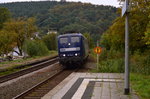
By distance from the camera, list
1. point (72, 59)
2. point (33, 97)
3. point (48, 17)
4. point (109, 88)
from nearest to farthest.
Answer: point (33, 97), point (109, 88), point (72, 59), point (48, 17)

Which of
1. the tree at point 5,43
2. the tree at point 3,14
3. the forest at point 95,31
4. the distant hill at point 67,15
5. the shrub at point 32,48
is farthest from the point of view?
the distant hill at point 67,15

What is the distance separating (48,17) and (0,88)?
8503cm

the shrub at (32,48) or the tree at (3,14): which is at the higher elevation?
the tree at (3,14)

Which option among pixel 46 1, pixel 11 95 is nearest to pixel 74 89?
pixel 11 95

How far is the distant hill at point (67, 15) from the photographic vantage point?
8344 centimetres

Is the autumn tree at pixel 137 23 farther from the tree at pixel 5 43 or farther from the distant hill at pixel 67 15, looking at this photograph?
the distant hill at pixel 67 15

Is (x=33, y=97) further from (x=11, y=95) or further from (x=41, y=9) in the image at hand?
(x=41, y=9)

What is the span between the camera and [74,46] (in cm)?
1891

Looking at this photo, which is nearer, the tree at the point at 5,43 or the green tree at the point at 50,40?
the tree at the point at 5,43

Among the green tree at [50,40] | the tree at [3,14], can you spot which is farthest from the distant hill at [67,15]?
the tree at [3,14]

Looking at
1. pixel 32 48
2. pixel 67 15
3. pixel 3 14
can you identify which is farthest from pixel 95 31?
pixel 32 48

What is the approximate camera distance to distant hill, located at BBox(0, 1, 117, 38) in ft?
274

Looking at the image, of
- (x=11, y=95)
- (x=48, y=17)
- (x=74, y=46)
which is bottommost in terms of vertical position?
(x=11, y=95)

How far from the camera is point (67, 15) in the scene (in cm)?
10012
